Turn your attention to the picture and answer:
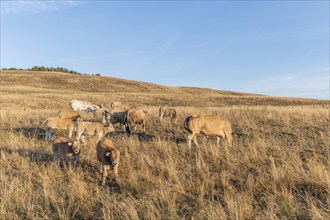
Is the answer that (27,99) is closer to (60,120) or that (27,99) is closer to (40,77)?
(60,120)

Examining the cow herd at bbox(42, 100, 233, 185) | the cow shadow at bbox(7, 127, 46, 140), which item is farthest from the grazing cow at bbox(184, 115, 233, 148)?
the cow shadow at bbox(7, 127, 46, 140)

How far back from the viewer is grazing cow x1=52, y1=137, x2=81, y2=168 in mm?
7984

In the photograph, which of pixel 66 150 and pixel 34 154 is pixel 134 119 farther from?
pixel 66 150

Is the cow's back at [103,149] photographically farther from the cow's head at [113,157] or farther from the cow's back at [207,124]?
the cow's back at [207,124]

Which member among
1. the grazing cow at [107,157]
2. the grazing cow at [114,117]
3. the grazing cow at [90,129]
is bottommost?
the grazing cow at [107,157]

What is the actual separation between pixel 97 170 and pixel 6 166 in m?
2.80

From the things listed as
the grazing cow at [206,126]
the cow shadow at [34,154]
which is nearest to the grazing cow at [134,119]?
the grazing cow at [206,126]

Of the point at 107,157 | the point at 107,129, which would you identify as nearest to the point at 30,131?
the point at 107,129

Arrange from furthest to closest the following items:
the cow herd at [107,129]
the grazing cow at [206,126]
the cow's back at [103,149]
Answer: the grazing cow at [206,126], the cow herd at [107,129], the cow's back at [103,149]

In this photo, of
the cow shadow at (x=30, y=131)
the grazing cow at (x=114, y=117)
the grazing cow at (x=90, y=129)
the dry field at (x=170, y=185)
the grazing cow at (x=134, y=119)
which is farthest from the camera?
the grazing cow at (x=114, y=117)

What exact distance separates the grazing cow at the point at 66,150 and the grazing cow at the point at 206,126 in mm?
4233

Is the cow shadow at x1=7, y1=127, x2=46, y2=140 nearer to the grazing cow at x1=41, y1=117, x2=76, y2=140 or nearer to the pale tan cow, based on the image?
the grazing cow at x1=41, y1=117, x2=76, y2=140

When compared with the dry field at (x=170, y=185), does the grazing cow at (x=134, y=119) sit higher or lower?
higher

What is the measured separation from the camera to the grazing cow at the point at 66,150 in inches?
314
